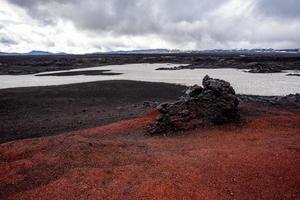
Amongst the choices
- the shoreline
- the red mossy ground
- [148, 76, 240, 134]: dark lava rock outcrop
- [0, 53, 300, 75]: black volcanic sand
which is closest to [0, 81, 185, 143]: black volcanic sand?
the shoreline

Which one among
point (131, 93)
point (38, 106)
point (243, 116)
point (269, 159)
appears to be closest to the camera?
point (269, 159)

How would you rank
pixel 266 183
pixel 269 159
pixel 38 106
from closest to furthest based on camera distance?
pixel 266 183, pixel 269 159, pixel 38 106

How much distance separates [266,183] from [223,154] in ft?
8.22

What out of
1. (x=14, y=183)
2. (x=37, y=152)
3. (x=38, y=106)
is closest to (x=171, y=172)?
(x=14, y=183)

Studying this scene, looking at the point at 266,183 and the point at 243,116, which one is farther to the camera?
the point at 243,116

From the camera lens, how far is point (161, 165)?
40.5ft

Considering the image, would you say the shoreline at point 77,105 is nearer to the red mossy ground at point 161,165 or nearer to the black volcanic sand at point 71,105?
the black volcanic sand at point 71,105

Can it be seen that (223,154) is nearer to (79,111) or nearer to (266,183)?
(266,183)

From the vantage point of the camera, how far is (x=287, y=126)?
1698 centimetres

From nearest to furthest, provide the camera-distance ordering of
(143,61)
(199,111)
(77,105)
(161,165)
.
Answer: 1. (161,165)
2. (199,111)
3. (77,105)
4. (143,61)

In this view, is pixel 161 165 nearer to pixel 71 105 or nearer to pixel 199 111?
pixel 199 111

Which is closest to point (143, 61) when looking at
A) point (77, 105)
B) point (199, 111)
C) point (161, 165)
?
point (77, 105)

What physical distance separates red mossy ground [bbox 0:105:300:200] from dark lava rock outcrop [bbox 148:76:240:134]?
0.64 meters

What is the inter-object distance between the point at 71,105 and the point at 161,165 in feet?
61.4
